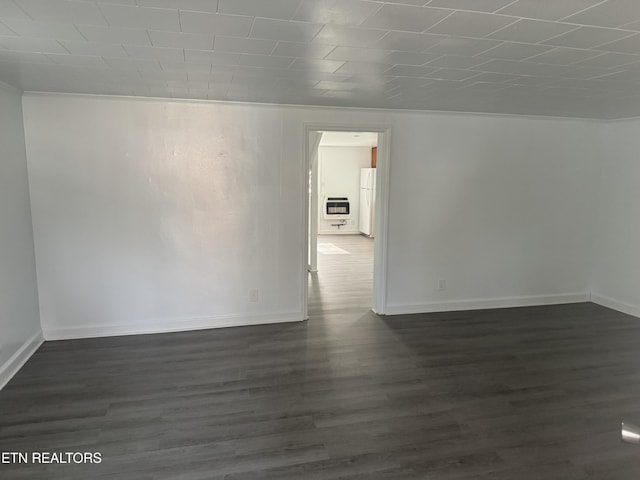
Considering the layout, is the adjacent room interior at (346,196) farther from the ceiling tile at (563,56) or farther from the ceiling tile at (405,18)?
the ceiling tile at (405,18)

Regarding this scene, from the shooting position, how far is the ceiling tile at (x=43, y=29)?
1899mm

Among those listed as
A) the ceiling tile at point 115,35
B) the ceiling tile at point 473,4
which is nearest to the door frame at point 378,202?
the ceiling tile at point 115,35

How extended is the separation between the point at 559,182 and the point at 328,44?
12.7 feet

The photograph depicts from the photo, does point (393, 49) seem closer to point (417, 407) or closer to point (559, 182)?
point (417, 407)

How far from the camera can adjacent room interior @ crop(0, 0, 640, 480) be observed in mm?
2172

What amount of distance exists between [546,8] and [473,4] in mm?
306

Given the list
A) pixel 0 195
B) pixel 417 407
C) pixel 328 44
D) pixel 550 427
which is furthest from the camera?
pixel 0 195

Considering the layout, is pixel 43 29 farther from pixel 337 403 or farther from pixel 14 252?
pixel 337 403

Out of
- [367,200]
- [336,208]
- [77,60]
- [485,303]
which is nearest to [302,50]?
[77,60]

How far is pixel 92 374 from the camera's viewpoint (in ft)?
10.6

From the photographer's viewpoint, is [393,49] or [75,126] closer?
[393,49]

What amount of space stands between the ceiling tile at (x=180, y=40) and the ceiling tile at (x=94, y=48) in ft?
0.84

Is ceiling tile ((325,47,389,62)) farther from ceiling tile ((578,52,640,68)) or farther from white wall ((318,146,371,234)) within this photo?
white wall ((318,146,371,234))

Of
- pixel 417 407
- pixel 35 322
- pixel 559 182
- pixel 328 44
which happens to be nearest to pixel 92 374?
pixel 35 322
